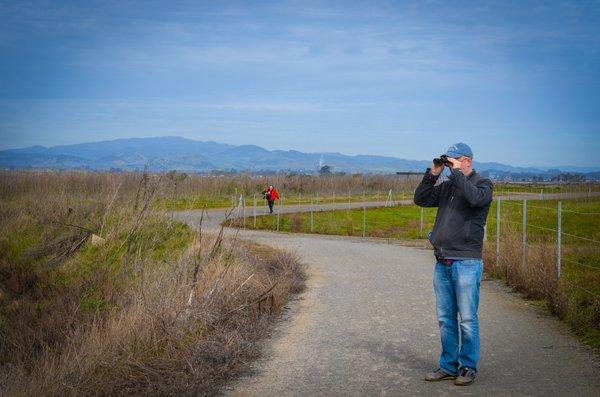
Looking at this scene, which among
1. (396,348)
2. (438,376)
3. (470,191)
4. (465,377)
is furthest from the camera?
(396,348)

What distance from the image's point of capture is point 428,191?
6875 mm

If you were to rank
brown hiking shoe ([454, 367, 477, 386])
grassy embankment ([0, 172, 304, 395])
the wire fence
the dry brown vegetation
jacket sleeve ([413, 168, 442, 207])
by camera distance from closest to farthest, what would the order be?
1. brown hiking shoe ([454, 367, 477, 386])
2. jacket sleeve ([413, 168, 442, 207])
3. grassy embankment ([0, 172, 304, 395])
4. the dry brown vegetation
5. the wire fence

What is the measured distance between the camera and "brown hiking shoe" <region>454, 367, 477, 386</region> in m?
6.48

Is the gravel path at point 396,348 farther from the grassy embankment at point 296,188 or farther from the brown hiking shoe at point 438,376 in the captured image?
the grassy embankment at point 296,188

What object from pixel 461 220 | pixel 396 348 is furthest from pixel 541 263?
pixel 461 220

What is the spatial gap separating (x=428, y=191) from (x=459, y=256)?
807 mm

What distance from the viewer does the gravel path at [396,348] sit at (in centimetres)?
652

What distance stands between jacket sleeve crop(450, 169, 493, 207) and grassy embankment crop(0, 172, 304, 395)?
3025mm

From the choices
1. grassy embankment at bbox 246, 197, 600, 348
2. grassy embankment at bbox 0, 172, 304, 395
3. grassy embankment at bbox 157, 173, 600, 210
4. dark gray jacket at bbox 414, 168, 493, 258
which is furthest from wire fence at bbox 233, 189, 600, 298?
dark gray jacket at bbox 414, 168, 493, 258

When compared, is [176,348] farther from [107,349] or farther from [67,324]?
[67,324]

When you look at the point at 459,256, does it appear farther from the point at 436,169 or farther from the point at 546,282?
the point at 546,282

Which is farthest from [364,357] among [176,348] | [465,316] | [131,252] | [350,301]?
[131,252]

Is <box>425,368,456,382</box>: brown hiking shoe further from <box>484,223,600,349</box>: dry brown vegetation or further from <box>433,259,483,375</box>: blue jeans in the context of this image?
<box>484,223,600,349</box>: dry brown vegetation

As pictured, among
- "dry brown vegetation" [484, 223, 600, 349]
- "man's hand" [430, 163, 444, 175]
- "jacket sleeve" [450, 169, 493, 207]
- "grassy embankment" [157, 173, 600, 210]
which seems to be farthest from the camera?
"grassy embankment" [157, 173, 600, 210]
